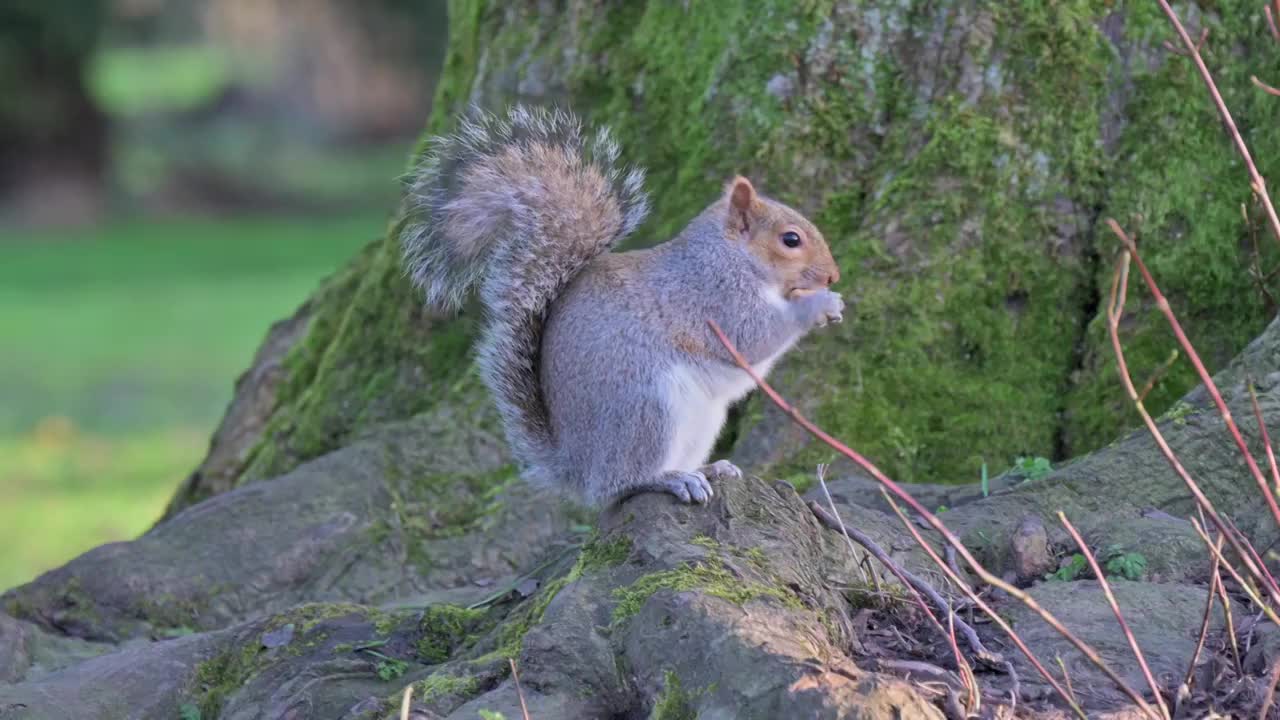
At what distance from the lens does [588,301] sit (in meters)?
2.54

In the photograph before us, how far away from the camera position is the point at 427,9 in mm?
18859

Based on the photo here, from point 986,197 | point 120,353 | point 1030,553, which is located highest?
point 986,197

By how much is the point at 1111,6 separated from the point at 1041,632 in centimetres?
144

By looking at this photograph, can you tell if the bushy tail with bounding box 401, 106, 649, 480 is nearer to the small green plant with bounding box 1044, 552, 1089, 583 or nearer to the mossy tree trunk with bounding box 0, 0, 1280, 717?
the mossy tree trunk with bounding box 0, 0, 1280, 717

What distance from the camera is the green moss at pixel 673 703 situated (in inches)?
73.4

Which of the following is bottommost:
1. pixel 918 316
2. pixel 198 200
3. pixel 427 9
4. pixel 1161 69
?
pixel 198 200

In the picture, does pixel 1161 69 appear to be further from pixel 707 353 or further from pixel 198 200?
pixel 198 200

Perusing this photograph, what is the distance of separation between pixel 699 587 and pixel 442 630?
0.65m

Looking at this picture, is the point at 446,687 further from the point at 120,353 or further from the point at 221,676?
the point at 120,353

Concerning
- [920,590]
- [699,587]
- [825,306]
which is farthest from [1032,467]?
[699,587]

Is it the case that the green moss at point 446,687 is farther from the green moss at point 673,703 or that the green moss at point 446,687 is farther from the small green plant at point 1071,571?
the small green plant at point 1071,571

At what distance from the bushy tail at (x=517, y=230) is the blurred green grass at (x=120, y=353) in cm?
322

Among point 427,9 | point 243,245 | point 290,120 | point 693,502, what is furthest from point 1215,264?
point 290,120

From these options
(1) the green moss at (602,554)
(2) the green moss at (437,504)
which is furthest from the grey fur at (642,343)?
(2) the green moss at (437,504)
